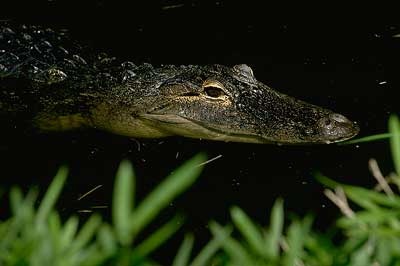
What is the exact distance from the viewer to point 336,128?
5.15 meters

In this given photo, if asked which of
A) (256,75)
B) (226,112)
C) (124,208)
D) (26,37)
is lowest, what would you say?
(256,75)

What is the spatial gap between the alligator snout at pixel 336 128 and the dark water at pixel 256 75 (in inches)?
3.7

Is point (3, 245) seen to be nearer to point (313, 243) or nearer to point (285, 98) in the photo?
point (313, 243)

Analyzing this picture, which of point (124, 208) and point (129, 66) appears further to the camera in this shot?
point (129, 66)

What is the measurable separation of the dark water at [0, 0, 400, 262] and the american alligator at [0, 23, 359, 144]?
0.12 metres

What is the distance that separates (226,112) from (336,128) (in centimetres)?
92

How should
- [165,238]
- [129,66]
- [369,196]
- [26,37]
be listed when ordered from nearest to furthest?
1. [165,238]
2. [369,196]
3. [129,66]
4. [26,37]

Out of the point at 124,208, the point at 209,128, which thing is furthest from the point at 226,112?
the point at 124,208

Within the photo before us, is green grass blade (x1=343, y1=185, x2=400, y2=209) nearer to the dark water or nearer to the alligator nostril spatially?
the dark water

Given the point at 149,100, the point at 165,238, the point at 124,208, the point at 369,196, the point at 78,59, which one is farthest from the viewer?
the point at 78,59

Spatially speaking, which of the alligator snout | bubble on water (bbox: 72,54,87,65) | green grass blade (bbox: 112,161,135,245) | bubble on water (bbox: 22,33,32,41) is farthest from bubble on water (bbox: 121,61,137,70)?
green grass blade (bbox: 112,161,135,245)

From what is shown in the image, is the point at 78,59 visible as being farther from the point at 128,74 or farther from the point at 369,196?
the point at 369,196

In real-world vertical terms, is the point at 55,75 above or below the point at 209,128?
above

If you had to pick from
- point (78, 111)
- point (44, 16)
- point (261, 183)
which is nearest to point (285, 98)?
point (261, 183)
